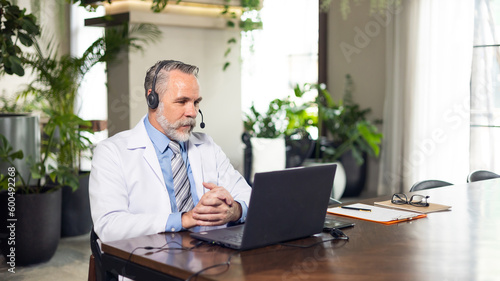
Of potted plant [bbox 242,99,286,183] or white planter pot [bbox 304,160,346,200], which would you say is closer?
potted plant [bbox 242,99,286,183]

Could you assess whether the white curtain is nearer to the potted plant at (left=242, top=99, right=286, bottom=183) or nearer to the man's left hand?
the potted plant at (left=242, top=99, right=286, bottom=183)

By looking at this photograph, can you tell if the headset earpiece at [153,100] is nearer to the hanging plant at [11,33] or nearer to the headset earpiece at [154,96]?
the headset earpiece at [154,96]

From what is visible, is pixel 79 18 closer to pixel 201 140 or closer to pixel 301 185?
pixel 201 140

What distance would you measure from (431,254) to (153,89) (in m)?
1.29

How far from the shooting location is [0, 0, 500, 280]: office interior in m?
5.66

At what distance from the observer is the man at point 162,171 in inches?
88.8

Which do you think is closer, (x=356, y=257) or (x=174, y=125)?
(x=356, y=257)

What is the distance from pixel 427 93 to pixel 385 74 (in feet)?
2.55

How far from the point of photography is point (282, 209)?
6.32ft

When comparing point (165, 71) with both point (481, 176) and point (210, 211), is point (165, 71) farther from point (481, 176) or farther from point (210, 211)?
point (481, 176)

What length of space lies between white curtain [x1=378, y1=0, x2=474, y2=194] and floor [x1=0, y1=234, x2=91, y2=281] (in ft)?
11.9

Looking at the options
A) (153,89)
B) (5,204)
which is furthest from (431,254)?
(5,204)

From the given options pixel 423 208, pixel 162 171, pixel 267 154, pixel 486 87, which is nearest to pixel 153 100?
pixel 162 171

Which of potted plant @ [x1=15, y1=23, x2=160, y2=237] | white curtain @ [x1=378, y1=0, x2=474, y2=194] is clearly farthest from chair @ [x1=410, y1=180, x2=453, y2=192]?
white curtain @ [x1=378, y1=0, x2=474, y2=194]
